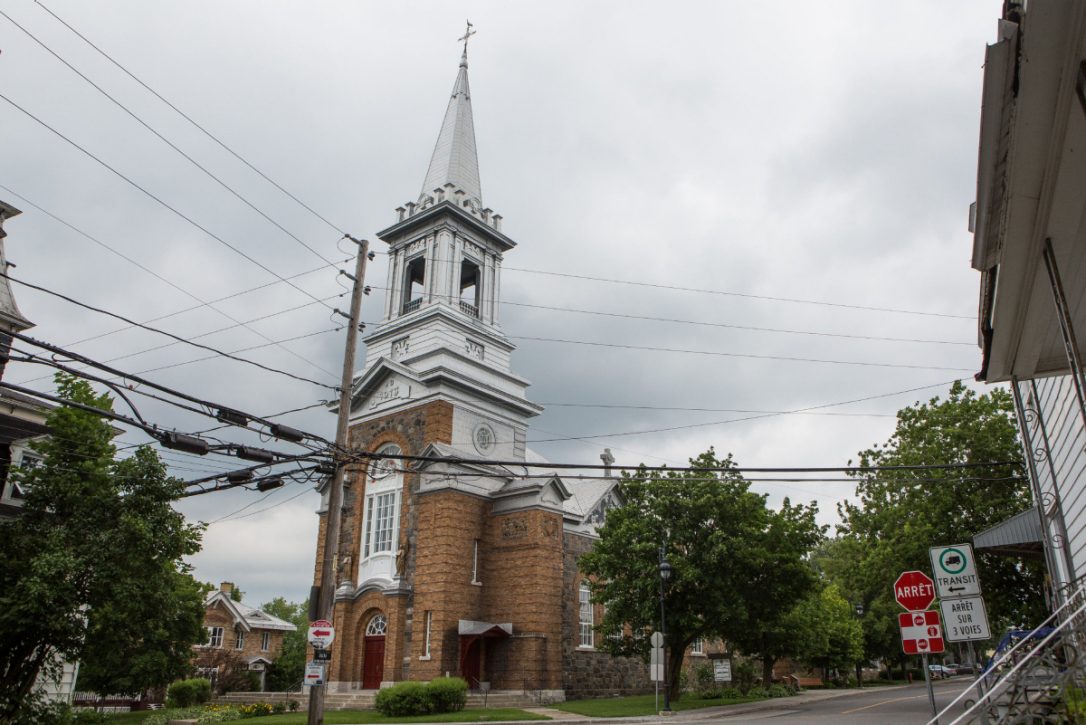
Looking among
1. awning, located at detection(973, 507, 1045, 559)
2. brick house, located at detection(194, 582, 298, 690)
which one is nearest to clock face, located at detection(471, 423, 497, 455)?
awning, located at detection(973, 507, 1045, 559)

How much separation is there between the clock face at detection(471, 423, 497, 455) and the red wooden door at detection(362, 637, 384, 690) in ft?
30.9

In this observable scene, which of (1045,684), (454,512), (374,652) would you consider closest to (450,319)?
(454,512)

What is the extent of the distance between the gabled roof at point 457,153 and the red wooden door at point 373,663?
23021 millimetres

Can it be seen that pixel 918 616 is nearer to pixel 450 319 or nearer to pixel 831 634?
pixel 450 319

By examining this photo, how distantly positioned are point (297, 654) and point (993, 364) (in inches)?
2325

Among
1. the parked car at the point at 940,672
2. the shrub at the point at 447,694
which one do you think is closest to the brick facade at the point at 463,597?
the shrub at the point at 447,694

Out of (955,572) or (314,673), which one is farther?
(314,673)

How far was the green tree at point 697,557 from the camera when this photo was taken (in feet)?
89.9

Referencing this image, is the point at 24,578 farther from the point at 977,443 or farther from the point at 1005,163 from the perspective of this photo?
the point at 977,443

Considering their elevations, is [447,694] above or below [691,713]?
above

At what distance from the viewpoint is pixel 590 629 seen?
3616 centimetres

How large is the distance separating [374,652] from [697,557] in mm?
14660

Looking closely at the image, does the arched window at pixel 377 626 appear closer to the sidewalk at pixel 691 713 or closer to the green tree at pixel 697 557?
the sidewalk at pixel 691 713

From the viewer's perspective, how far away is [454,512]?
32.2m
